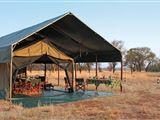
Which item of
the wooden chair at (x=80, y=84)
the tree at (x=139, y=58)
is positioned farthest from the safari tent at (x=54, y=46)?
the tree at (x=139, y=58)

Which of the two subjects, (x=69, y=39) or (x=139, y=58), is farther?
(x=139, y=58)

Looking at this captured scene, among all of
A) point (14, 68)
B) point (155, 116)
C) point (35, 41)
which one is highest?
point (35, 41)

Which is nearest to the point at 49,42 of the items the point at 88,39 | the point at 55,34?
the point at 55,34

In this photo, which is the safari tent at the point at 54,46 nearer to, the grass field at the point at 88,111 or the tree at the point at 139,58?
the grass field at the point at 88,111

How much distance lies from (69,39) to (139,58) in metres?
60.5

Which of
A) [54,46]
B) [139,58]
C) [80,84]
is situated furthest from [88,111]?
[139,58]

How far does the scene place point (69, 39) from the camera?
1778cm

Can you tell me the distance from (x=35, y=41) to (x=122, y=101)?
5387 mm

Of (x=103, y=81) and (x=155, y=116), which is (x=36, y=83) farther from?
(x=155, y=116)

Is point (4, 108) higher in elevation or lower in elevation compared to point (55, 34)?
lower

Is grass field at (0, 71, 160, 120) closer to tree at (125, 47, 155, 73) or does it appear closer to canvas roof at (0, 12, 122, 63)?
canvas roof at (0, 12, 122, 63)

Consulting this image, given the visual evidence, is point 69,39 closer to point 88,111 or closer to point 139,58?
point 88,111

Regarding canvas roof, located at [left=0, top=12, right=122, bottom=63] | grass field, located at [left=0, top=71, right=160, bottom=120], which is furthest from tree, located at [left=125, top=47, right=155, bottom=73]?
grass field, located at [left=0, top=71, right=160, bottom=120]

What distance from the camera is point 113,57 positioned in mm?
18641
